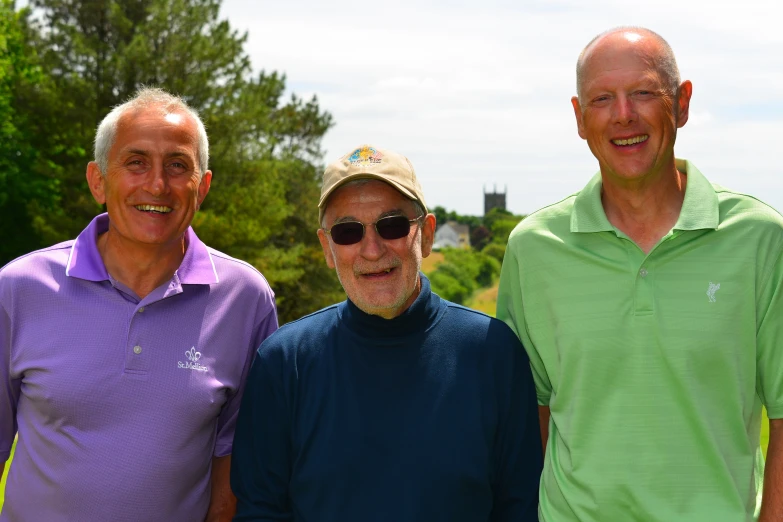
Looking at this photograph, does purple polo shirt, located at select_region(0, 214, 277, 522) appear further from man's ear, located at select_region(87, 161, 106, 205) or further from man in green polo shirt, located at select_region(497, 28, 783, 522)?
man in green polo shirt, located at select_region(497, 28, 783, 522)

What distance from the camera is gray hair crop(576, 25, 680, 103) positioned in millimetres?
3365

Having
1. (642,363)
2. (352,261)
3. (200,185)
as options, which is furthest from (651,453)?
(200,185)

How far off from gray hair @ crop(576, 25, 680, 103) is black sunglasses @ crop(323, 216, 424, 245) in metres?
0.91

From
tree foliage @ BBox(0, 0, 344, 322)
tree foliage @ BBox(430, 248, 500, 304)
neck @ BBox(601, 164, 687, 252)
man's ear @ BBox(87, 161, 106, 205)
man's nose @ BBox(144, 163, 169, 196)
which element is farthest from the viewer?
tree foliage @ BBox(430, 248, 500, 304)

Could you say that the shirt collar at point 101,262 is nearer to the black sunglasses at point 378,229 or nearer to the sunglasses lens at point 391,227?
the black sunglasses at point 378,229

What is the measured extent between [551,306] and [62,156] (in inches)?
1126

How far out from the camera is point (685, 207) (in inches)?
127

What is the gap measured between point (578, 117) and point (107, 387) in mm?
2232

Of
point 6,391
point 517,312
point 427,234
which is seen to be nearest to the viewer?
point 427,234

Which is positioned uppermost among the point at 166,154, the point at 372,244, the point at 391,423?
the point at 166,154

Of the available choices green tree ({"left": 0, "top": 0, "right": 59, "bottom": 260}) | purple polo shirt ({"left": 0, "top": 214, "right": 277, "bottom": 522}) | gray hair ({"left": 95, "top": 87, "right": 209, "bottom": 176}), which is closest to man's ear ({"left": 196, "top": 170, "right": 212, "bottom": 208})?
gray hair ({"left": 95, "top": 87, "right": 209, "bottom": 176})

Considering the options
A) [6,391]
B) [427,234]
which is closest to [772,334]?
[427,234]

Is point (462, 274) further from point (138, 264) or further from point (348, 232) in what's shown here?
point (348, 232)

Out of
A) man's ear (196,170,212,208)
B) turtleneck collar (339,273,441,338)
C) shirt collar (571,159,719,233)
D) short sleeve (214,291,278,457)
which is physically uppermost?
man's ear (196,170,212,208)
